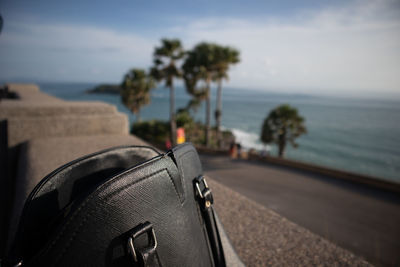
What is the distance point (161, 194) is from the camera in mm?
747

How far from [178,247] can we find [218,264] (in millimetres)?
401

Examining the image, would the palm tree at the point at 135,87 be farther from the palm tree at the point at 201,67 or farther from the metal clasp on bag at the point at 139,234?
the metal clasp on bag at the point at 139,234

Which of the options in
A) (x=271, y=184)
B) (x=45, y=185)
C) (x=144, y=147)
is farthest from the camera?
(x=271, y=184)

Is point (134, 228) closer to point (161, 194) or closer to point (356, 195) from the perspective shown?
point (161, 194)

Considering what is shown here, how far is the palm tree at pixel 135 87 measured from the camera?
2750cm

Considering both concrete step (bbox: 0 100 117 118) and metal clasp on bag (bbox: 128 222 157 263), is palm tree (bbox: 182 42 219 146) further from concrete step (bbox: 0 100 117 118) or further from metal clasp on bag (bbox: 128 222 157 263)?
metal clasp on bag (bbox: 128 222 157 263)

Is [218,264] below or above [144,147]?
below

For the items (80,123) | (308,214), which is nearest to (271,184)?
(308,214)

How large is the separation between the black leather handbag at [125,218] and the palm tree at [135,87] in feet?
91.9

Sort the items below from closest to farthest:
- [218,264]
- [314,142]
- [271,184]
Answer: [218,264] < [271,184] < [314,142]

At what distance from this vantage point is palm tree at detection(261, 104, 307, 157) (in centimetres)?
2678

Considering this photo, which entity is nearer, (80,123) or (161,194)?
(161,194)

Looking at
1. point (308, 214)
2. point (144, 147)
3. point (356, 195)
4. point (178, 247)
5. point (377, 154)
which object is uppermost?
point (144, 147)

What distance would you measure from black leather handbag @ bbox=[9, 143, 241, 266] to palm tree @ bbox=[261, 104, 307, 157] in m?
28.1
